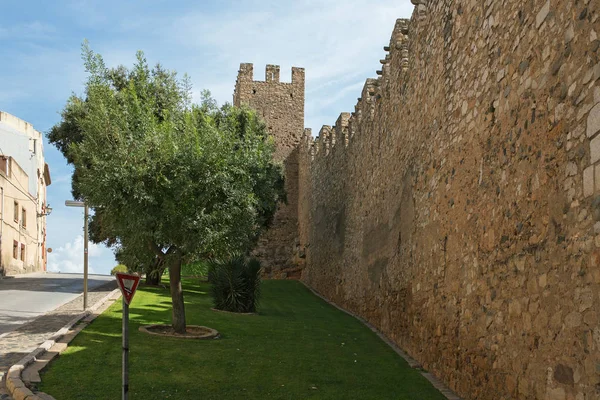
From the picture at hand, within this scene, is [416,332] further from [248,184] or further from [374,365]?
[248,184]

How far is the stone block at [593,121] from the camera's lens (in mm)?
5008

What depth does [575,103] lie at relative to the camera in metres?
5.45

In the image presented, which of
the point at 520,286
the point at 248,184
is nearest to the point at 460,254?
the point at 520,286

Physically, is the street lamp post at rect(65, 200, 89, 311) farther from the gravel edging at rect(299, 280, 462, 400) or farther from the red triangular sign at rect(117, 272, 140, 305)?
the red triangular sign at rect(117, 272, 140, 305)

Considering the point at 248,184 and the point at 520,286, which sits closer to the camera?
the point at 520,286

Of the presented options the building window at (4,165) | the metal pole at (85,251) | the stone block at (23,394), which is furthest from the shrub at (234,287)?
the building window at (4,165)

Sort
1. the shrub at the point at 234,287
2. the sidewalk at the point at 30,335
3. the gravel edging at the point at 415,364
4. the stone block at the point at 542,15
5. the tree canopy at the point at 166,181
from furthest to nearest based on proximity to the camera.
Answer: the shrub at the point at 234,287 → the tree canopy at the point at 166,181 → the sidewalk at the point at 30,335 → the gravel edging at the point at 415,364 → the stone block at the point at 542,15

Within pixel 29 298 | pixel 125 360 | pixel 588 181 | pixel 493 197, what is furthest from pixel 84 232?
pixel 588 181

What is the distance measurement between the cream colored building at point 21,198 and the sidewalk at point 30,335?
17.9m

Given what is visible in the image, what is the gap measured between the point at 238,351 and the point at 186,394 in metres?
2.96

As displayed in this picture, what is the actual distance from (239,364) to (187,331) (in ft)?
11.3

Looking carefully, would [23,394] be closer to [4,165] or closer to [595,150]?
[595,150]

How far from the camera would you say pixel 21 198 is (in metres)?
39.1

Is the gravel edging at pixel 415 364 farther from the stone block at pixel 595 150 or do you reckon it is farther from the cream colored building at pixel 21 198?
the cream colored building at pixel 21 198
